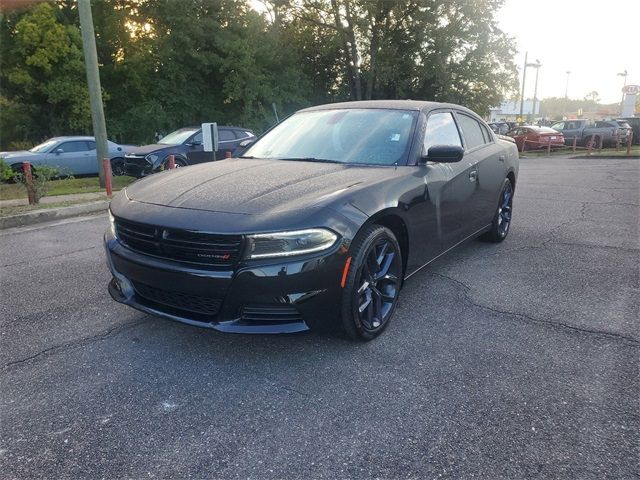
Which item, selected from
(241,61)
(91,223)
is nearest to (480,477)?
(91,223)

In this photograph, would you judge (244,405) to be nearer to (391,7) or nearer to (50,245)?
(50,245)

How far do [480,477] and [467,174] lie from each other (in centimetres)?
289

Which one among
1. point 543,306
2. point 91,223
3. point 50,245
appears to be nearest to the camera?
point 543,306

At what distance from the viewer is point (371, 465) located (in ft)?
6.69

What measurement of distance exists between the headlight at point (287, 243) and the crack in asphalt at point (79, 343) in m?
1.35

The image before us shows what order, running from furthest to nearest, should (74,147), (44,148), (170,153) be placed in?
(74,147), (44,148), (170,153)

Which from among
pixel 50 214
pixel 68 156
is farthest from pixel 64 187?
pixel 50 214

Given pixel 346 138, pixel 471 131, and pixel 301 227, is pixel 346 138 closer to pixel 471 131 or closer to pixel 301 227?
pixel 301 227

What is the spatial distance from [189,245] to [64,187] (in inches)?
398

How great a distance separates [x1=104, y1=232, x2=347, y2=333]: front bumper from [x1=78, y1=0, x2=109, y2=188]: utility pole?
8.80 meters

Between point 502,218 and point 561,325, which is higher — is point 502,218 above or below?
above

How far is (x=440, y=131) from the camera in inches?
165

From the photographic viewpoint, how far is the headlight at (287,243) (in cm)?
257

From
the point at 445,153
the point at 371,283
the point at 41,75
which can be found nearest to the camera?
the point at 371,283
